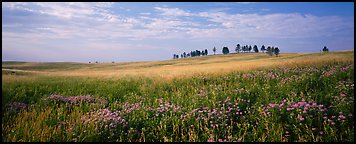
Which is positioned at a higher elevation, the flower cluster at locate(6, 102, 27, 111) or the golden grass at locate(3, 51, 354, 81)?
the golden grass at locate(3, 51, 354, 81)

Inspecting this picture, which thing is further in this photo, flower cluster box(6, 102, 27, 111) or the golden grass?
the golden grass

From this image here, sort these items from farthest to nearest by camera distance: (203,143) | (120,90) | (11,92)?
(120,90) → (11,92) → (203,143)

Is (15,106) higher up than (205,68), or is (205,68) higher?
(205,68)

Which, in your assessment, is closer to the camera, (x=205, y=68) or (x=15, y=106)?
(x=15, y=106)

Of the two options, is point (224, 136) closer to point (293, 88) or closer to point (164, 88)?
point (293, 88)

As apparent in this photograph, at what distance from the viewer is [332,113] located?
4.31 meters

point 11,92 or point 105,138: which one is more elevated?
point 11,92

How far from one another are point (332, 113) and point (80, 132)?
5.18m

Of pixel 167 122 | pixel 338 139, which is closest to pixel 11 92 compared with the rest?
pixel 167 122

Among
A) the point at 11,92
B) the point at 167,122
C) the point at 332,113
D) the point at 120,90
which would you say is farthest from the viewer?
the point at 120,90

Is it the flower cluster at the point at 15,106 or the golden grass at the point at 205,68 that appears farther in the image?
the golden grass at the point at 205,68

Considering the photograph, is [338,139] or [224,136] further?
[224,136]

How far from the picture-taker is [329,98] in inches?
203

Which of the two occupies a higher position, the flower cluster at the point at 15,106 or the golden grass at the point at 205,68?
the golden grass at the point at 205,68
